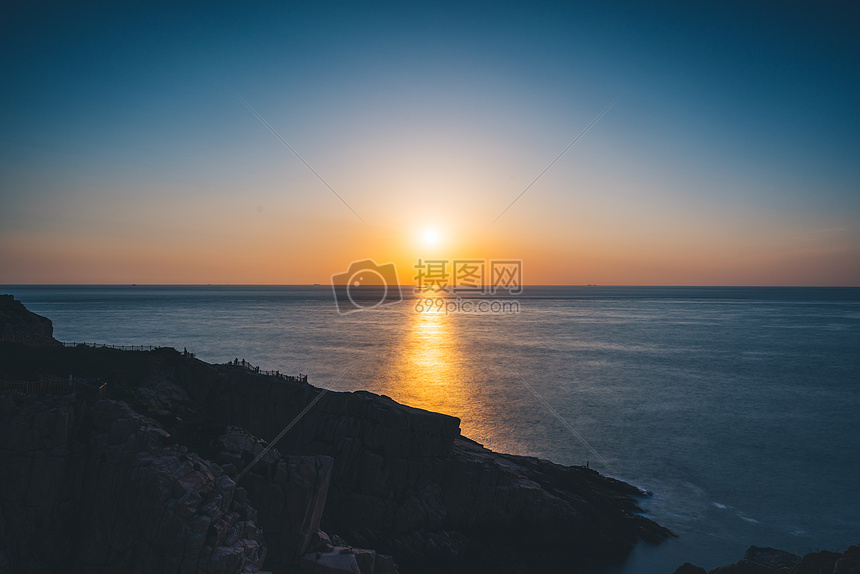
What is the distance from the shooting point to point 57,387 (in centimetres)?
2025

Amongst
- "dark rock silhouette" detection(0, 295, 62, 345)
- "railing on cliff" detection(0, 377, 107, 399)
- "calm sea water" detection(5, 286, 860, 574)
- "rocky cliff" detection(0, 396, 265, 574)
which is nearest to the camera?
"rocky cliff" detection(0, 396, 265, 574)

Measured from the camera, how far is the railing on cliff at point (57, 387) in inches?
764

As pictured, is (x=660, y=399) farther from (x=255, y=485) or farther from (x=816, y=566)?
(x=255, y=485)

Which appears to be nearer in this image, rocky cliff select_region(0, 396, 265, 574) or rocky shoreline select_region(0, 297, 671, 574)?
rocky cliff select_region(0, 396, 265, 574)

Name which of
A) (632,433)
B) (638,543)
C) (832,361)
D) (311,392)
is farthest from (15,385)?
(832,361)

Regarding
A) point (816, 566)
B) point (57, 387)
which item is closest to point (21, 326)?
point (57, 387)

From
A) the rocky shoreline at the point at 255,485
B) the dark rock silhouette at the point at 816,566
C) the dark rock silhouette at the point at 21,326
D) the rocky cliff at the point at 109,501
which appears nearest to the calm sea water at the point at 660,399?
the rocky shoreline at the point at 255,485

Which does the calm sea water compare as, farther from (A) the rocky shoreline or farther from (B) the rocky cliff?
(B) the rocky cliff

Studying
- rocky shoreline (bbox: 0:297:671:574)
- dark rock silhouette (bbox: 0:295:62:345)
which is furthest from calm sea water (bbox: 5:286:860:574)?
dark rock silhouette (bbox: 0:295:62:345)

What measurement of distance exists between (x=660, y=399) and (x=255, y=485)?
176 feet

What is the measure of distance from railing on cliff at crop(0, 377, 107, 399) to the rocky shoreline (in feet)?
2.79

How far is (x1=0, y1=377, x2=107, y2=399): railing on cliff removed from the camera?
19.4 m

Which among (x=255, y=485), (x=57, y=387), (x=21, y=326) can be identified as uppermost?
(x=21, y=326)

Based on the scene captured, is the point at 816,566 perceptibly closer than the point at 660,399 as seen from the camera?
Yes
